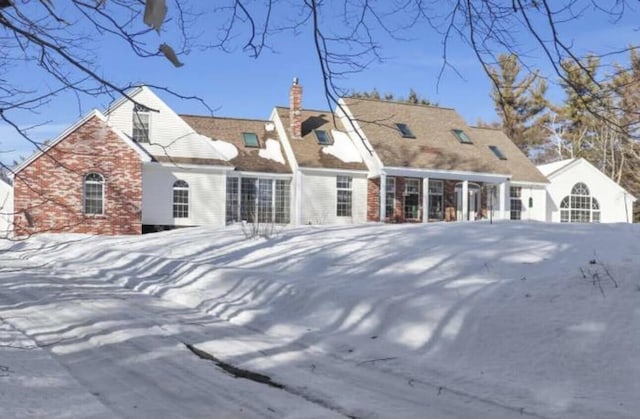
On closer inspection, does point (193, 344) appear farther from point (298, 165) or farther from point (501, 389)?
point (298, 165)

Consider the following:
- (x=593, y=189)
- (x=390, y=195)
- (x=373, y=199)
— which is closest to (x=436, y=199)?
(x=390, y=195)

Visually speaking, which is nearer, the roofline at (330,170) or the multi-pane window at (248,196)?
the roofline at (330,170)

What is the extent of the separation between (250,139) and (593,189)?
1856 cm

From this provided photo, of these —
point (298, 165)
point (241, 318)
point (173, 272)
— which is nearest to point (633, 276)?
point (241, 318)

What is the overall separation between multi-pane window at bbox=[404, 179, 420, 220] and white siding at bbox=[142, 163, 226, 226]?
8.27 m

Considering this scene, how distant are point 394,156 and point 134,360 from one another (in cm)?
2224

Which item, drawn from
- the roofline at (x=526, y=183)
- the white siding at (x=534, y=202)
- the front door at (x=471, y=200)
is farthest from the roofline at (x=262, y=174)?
the white siding at (x=534, y=202)

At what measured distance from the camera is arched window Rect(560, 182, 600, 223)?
32.7 m

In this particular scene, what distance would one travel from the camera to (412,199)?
2862cm

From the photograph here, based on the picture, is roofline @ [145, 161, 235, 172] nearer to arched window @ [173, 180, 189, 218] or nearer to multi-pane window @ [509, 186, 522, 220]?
arched window @ [173, 180, 189, 218]

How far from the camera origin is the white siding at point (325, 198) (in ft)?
89.2

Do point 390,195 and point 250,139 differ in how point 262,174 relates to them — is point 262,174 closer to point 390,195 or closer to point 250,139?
point 250,139

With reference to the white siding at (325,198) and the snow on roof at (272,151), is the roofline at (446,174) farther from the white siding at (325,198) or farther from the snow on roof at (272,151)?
the snow on roof at (272,151)

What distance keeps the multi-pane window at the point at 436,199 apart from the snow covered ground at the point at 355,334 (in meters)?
16.4
